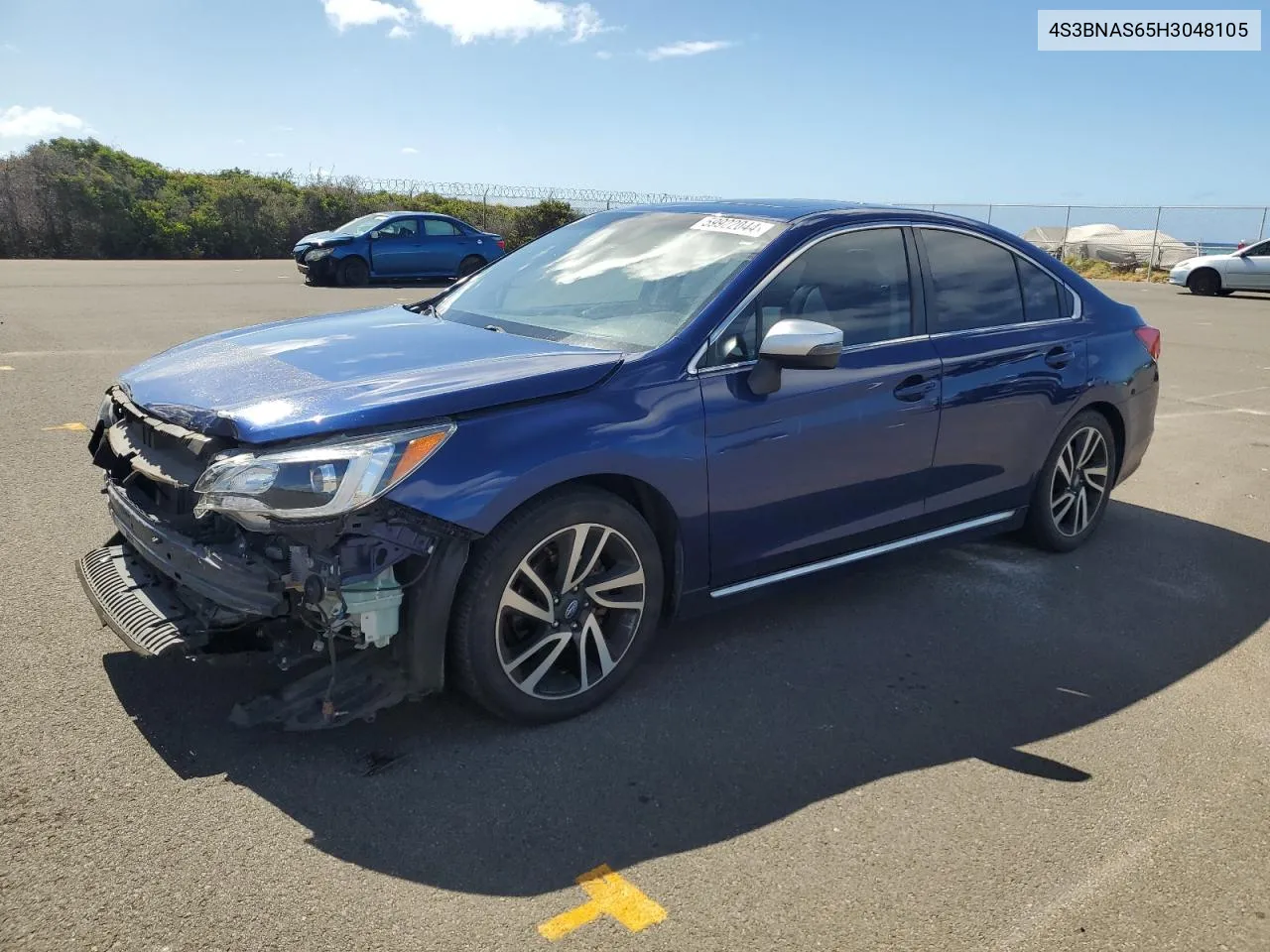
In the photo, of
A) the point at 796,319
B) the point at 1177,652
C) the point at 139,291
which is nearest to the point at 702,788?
the point at 796,319

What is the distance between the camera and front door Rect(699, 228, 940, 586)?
12.5 ft

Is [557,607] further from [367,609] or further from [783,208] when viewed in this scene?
[783,208]

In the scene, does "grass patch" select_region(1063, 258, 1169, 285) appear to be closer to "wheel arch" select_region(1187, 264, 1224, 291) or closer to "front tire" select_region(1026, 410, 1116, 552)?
"wheel arch" select_region(1187, 264, 1224, 291)

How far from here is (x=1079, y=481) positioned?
5.47 metres

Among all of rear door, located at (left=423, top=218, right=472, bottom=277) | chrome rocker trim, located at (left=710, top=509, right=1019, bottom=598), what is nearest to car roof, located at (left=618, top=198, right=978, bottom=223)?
chrome rocker trim, located at (left=710, top=509, right=1019, bottom=598)

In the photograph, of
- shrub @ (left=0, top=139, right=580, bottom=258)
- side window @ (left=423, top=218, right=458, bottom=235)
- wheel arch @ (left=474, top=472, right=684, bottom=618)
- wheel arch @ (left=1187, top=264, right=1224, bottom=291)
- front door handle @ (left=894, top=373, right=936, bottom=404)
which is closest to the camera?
wheel arch @ (left=474, top=472, right=684, bottom=618)

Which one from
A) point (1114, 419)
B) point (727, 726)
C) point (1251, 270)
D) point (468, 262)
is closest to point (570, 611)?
point (727, 726)

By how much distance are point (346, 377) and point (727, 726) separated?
174 cm

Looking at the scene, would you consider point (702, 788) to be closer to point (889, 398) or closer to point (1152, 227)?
point (889, 398)

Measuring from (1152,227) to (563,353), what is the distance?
123ft

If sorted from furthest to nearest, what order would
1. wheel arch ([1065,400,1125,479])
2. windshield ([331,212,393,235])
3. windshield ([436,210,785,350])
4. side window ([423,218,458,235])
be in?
side window ([423,218,458,235]) → windshield ([331,212,393,235]) → wheel arch ([1065,400,1125,479]) → windshield ([436,210,785,350])

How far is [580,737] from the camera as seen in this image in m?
3.43

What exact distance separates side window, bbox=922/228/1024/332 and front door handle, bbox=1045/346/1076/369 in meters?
0.23

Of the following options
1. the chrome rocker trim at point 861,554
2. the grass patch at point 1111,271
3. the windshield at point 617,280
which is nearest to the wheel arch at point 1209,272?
the grass patch at point 1111,271
